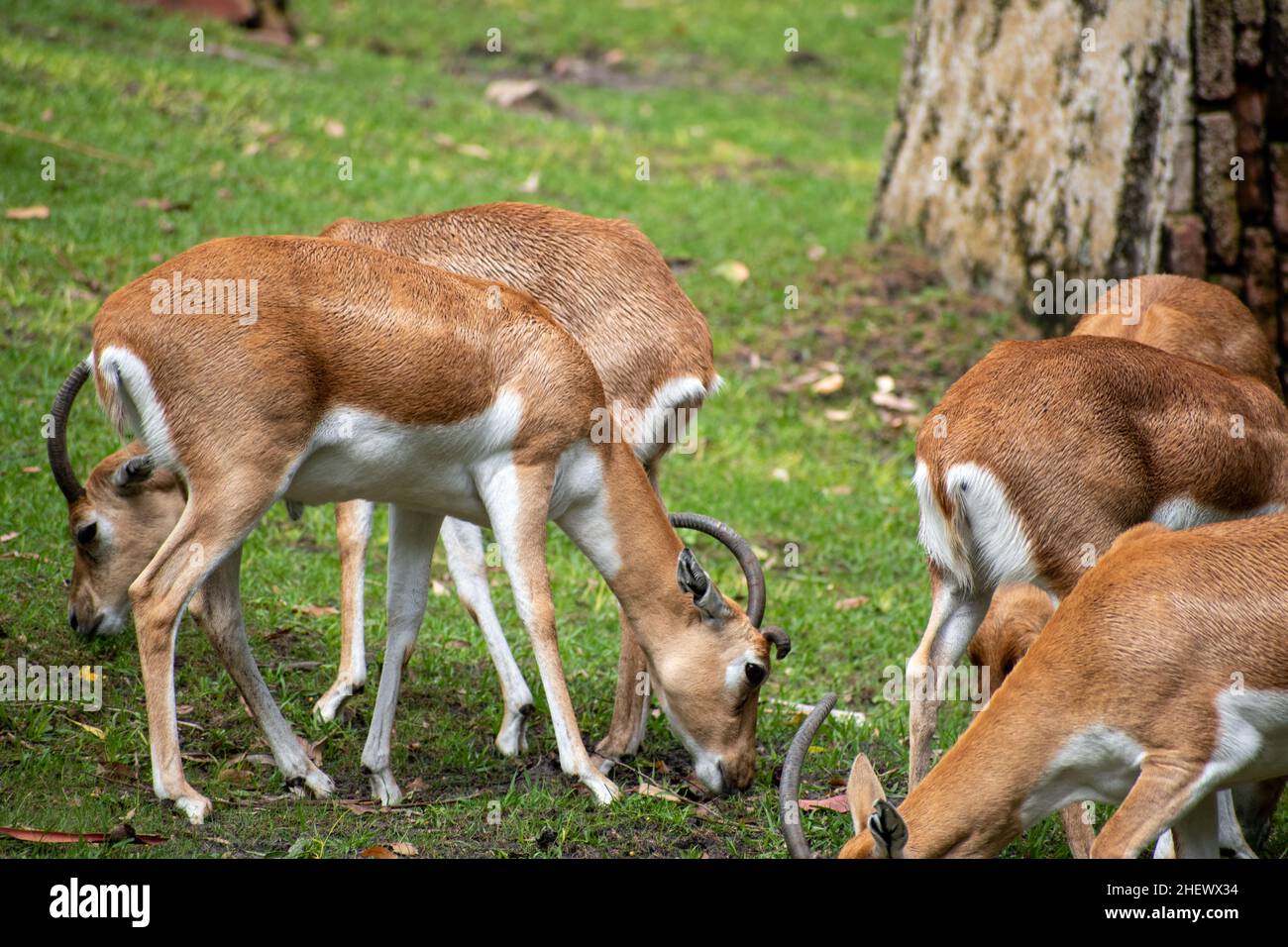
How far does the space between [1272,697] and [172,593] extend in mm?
3074

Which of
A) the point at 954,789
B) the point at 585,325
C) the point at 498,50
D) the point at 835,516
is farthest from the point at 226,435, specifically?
the point at 498,50

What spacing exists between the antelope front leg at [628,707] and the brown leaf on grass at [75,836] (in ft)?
5.81

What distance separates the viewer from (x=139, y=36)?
13.4 m

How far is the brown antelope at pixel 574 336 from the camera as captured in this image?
549cm

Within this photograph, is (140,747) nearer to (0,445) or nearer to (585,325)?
(585,325)

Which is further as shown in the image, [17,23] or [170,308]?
[17,23]

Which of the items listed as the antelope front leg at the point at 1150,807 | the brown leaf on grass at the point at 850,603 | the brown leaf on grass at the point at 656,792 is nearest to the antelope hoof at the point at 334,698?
the brown leaf on grass at the point at 656,792

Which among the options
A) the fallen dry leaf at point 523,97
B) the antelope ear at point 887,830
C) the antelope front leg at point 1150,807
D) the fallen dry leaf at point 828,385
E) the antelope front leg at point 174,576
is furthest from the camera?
the fallen dry leaf at point 523,97

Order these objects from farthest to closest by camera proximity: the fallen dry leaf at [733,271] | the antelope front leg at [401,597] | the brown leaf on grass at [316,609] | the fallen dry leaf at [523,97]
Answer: the fallen dry leaf at [523,97], the fallen dry leaf at [733,271], the brown leaf on grass at [316,609], the antelope front leg at [401,597]

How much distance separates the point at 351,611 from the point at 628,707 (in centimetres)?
113

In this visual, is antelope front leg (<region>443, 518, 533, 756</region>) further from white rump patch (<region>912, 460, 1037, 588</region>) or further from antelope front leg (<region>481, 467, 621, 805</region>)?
white rump patch (<region>912, 460, 1037, 588</region>)

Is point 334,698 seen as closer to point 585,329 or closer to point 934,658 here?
point 585,329

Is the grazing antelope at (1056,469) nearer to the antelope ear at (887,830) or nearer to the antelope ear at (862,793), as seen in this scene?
the antelope ear at (862,793)

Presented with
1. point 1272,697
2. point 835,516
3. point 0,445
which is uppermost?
point 1272,697
